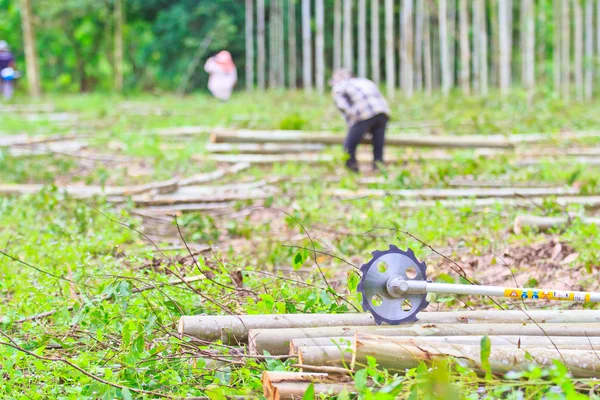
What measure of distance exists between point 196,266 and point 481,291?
177cm

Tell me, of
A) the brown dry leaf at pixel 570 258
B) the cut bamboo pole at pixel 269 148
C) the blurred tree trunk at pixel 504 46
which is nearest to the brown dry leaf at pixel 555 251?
the brown dry leaf at pixel 570 258

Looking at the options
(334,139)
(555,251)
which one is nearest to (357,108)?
(334,139)

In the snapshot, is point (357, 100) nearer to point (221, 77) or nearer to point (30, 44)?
point (221, 77)

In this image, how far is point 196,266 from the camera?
16.9ft

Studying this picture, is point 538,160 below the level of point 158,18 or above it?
below

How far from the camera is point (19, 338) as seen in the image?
15.6ft

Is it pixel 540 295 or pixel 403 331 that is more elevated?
pixel 540 295

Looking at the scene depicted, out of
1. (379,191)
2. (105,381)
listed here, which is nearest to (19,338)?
(105,381)

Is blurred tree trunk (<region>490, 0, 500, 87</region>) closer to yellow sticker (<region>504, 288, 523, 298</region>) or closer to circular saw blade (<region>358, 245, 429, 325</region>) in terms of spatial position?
circular saw blade (<region>358, 245, 429, 325</region>)

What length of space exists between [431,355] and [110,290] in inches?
72.1

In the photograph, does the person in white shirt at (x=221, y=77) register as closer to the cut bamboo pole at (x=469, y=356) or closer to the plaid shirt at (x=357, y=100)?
the plaid shirt at (x=357, y=100)

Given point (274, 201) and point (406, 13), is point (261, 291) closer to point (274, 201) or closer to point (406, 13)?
point (274, 201)

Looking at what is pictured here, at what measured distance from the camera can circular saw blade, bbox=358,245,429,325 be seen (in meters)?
4.30

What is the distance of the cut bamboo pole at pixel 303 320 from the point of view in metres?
4.36
